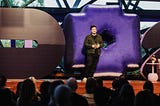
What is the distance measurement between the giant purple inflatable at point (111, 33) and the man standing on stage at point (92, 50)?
0.39 m

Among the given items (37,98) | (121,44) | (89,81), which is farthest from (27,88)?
(121,44)

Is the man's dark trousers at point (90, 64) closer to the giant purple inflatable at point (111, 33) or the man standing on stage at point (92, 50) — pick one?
the man standing on stage at point (92, 50)

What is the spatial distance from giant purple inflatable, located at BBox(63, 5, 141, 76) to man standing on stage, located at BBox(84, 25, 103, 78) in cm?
39

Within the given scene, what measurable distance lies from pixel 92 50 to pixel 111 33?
1.09 m

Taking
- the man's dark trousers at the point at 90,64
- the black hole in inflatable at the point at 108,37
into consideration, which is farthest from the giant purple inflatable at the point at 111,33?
the man's dark trousers at the point at 90,64

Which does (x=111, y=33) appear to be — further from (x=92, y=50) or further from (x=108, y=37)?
(x=92, y=50)

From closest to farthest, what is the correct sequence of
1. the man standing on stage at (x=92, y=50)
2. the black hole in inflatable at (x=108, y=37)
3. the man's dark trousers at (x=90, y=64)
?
the man standing on stage at (x=92, y=50) → the man's dark trousers at (x=90, y=64) → the black hole in inflatable at (x=108, y=37)

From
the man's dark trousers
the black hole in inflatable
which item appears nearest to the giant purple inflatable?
the black hole in inflatable

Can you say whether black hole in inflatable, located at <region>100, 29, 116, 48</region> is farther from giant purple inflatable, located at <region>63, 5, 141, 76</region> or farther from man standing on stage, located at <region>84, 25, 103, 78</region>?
man standing on stage, located at <region>84, 25, 103, 78</region>

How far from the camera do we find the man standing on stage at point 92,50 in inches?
343

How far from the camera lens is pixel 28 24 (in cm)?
915

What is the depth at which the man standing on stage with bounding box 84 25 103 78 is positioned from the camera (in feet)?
28.6

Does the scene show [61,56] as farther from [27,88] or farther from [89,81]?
[27,88]

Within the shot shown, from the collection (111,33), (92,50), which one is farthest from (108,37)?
(92,50)
